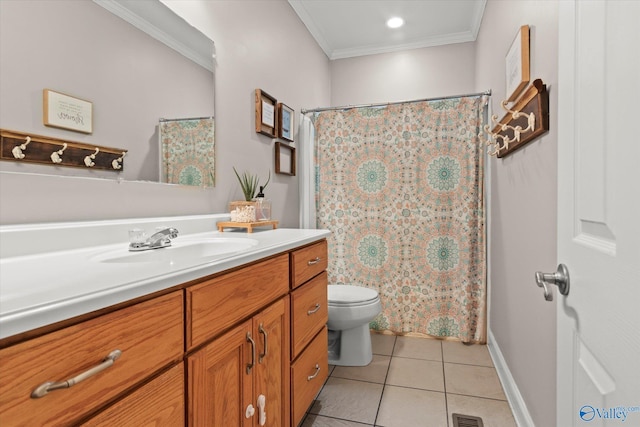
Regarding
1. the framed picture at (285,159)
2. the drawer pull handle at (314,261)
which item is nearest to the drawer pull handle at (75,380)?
the drawer pull handle at (314,261)

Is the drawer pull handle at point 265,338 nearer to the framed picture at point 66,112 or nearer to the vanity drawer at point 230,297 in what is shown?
the vanity drawer at point 230,297

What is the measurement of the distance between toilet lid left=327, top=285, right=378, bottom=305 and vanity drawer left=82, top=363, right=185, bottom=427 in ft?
4.59

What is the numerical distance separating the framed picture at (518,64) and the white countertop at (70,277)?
127cm

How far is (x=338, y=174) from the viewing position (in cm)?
264

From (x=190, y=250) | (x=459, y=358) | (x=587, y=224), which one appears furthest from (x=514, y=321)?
(x=190, y=250)

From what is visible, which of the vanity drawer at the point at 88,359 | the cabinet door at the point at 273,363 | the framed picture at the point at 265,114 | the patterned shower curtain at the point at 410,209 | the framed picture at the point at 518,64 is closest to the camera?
the vanity drawer at the point at 88,359

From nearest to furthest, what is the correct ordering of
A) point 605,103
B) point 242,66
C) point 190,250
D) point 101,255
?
point 605,103 → point 101,255 → point 190,250 → point 242,66

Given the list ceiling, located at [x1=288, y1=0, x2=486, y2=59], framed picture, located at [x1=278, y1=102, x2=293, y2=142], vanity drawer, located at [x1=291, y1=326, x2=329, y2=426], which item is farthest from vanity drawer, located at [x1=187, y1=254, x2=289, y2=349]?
ceiling, located at [x1=288, y1=0, x2=486, y2=59]

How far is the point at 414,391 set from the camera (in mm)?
1845

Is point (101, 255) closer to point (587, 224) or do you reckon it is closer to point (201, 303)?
point (201, 303)

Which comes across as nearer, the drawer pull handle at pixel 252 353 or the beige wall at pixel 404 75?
the drawer pull handle at pixel 252 353

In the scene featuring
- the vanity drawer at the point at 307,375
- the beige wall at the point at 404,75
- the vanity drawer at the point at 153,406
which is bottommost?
the vanity drawer at the point at 307,375

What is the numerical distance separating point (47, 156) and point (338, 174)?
1.91 meters

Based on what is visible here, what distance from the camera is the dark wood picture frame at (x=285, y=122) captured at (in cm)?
230
